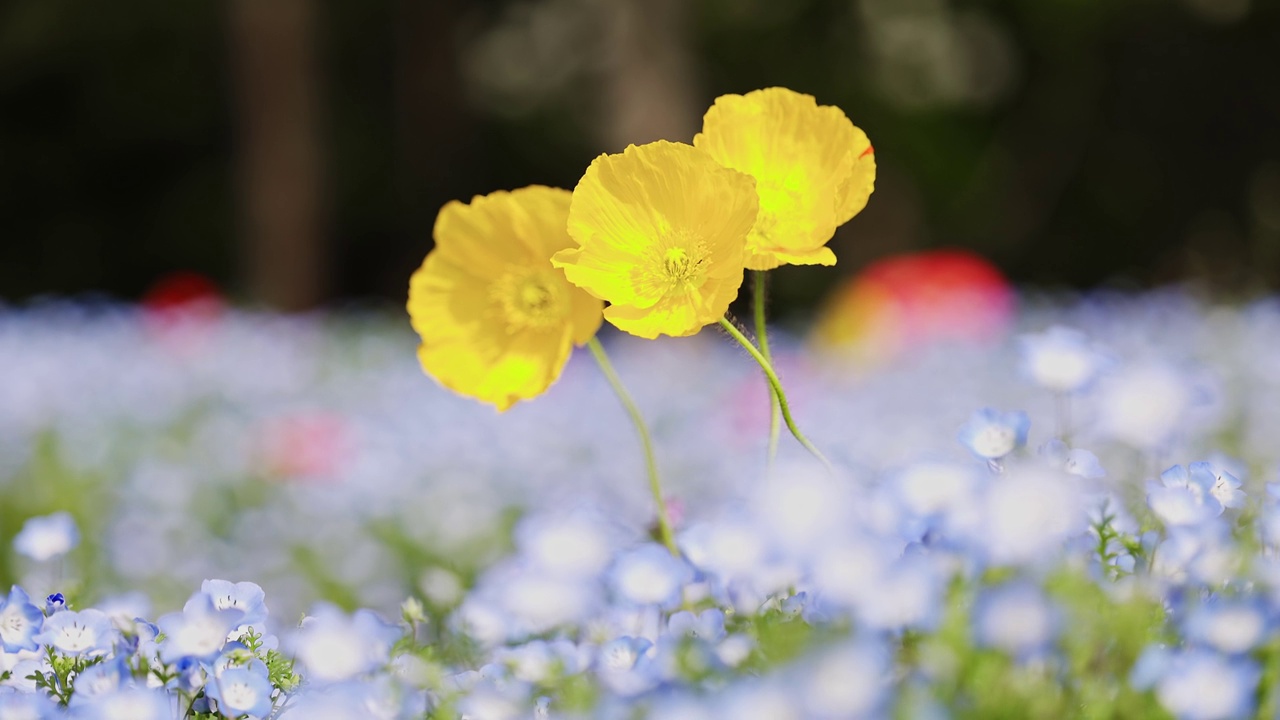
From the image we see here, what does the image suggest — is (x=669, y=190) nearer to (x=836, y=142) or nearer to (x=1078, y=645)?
(x=836, y=142)

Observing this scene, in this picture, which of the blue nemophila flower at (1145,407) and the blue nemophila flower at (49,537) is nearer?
the blue nemophila flower at (1145,407)

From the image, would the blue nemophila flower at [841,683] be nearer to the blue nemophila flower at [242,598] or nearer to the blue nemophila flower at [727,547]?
the blue nemophila flower at [727,547]

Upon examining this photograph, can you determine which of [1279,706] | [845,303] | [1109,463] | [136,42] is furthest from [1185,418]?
[136,42]

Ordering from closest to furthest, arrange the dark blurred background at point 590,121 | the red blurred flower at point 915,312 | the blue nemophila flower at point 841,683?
the blue nemophila flower at point 841,683, the red blurred flower at point 915,312, the dark blurred background at point 590,121

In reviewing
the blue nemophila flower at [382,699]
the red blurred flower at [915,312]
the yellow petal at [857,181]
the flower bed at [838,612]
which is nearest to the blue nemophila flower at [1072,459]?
the flower bed at [838,612]

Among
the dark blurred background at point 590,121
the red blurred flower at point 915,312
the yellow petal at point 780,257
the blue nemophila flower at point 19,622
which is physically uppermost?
the dark blurred background at point 590,121

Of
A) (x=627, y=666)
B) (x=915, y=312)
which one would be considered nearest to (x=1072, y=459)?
(x=627, y=666)

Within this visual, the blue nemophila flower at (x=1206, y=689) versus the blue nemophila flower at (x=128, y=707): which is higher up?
the blue nemophila flower at (x=128, y=707)

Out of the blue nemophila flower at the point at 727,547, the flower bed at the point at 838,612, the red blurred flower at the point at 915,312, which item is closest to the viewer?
the flower bed at the point at 838,612
